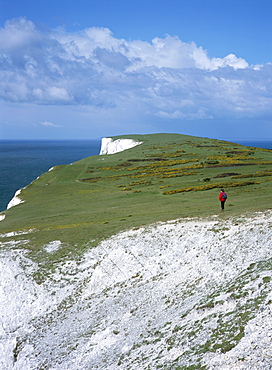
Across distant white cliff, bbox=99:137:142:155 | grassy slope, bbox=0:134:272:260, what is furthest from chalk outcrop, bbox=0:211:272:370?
distant white cliff, bbox=99:137:142:155

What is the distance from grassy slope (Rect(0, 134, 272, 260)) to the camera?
36.6 m

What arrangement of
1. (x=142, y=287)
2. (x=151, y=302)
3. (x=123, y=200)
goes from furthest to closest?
1. (x=123, y=200)
2. (x=142, y=287)
3. (x=151, y=302)

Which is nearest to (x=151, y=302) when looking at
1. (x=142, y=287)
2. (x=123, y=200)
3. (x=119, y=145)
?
(x=142, y=287)

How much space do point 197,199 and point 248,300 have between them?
1221 inches

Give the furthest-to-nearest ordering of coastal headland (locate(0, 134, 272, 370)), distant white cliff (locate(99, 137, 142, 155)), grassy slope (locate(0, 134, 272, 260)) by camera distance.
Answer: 1. distant white cliff (locate(99, 137, 142, 155))
2. grassy slope (locate(0, 134, 272, 260))
3. coastal headland (locate(0, 134, 272, 370))

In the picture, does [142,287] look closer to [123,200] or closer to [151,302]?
[151,302]

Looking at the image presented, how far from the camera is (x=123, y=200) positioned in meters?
55.2

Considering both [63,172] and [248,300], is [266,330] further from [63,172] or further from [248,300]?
[63,172]

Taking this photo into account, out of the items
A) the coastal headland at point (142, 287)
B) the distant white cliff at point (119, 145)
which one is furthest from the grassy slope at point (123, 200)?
the distant white cliff at point (119, 145)

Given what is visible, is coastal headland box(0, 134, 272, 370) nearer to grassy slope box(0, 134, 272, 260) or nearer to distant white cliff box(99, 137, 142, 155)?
grassy slope box(0, 134, 272, 260)

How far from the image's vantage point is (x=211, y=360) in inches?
535

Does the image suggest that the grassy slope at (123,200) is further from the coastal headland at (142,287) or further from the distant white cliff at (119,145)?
the distant white cliff at (119,145)

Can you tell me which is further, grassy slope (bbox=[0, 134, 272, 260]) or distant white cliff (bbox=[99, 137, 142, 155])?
distant white cliff (bbox=[99, 137, 142, 155])

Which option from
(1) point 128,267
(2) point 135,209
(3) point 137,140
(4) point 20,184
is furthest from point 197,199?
(3) point 137,140
